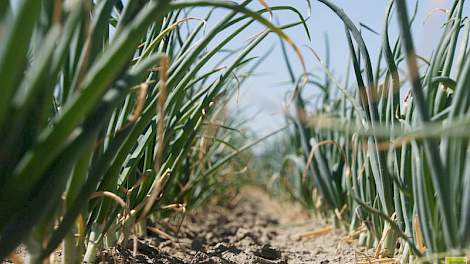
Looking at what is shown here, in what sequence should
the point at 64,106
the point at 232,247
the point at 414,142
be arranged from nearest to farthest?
the point at 64,106 → the point at 414,142 → the point at 232,247

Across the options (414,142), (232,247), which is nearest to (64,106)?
(414,142)

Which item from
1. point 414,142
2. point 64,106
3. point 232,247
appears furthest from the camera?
point 232,247

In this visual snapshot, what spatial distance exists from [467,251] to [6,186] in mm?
627

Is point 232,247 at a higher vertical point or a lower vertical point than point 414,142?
lower

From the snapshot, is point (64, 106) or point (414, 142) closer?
point (64, 106)

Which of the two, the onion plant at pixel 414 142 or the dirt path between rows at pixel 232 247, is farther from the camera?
the dirt path between rows at pixel 232 247

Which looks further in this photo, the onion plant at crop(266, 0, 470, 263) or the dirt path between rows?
the dirt path between rows

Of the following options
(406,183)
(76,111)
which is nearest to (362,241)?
(406,183)

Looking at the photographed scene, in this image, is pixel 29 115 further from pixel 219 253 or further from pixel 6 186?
pixel 219 253

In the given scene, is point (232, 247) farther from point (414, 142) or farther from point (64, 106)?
point (64, 106)

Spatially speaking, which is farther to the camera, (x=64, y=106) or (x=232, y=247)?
(x=232, y=247)

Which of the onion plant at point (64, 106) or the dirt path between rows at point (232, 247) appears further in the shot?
the dirt path between rows at point (232, 247)

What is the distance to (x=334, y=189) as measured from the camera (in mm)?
2129

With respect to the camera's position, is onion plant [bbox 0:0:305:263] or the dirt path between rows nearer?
onion plant [bbox 0:0:305:263]
